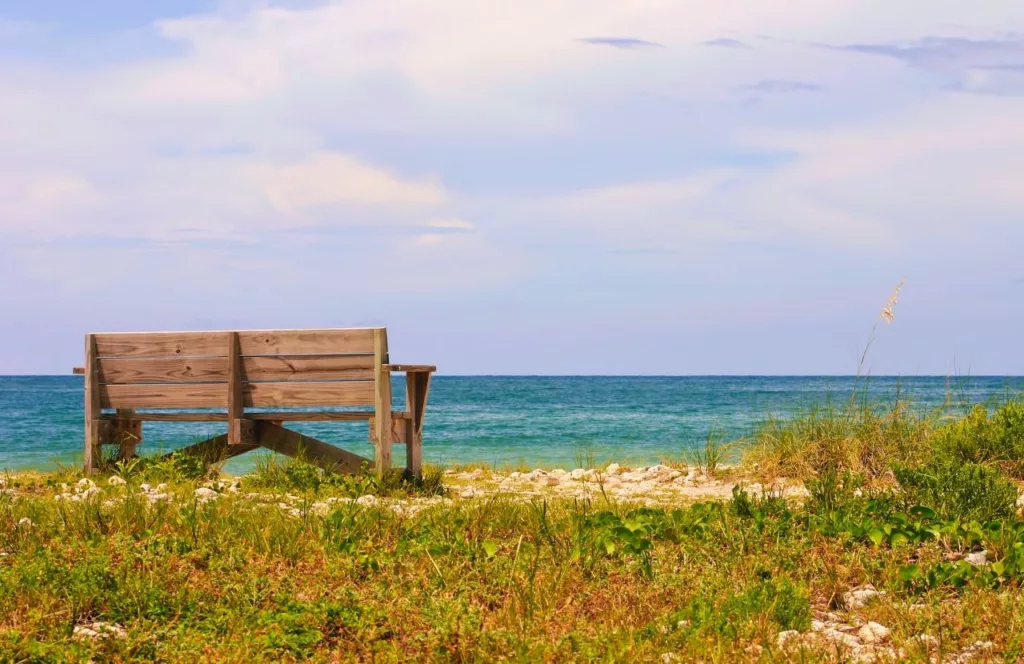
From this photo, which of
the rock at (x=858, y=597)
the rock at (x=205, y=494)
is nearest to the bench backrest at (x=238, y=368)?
the rock at (x=205, y=494)

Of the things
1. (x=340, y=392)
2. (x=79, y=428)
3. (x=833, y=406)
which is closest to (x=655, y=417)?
(x=79, y=428)

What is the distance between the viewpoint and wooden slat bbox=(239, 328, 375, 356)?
9.76 m

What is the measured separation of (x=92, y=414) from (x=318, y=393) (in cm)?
263

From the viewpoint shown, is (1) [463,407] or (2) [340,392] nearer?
(2) [340,392]

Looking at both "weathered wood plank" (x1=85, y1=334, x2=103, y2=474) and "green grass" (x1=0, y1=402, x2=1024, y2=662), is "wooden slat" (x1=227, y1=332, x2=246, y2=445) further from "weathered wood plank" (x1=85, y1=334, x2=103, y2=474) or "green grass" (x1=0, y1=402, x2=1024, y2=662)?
"green grass" (x1=0, y1=402, x2=1024, y2=662)

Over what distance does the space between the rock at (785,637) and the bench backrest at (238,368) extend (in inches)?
233

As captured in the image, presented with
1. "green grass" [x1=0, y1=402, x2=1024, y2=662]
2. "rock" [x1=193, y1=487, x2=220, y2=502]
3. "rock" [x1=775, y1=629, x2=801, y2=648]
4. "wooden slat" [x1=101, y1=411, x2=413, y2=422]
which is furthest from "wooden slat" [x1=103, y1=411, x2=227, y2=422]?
"rock" [x1=775, y1=629, x2=801, y2=648]

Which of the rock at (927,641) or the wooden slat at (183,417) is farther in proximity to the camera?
the wooden slat at (183,417)

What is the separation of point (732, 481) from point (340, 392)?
14.3ft

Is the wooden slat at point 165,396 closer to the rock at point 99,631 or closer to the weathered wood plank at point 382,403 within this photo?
the weathered wood plank at point 382,403

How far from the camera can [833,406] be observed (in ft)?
35.6

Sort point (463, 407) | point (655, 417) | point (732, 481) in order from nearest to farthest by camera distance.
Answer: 1. point (732, 481)
2. point (655, 417)
3. point (463, 407)

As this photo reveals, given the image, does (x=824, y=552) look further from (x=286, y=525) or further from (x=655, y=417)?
(x=655, y=417)

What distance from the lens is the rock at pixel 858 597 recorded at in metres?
4.88
